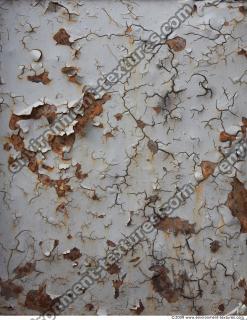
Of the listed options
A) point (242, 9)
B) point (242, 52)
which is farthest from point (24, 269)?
point (242, 9)

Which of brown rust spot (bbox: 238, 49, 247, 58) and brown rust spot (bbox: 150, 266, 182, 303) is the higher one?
brown rust spot (bbox: 238, 49, 247, 58)

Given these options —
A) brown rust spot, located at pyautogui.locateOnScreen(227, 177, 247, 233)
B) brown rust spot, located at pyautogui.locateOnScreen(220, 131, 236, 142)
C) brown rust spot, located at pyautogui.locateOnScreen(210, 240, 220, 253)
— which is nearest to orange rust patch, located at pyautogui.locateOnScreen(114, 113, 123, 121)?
brown rust spot, located at pyautogui.locateOnScreen(220, 131, 236, 142)

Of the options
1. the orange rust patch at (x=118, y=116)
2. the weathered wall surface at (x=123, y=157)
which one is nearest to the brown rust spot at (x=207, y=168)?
the weathered wall surface at (x=123, y=157)

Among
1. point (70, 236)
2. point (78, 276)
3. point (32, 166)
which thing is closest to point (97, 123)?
point (32, 166)

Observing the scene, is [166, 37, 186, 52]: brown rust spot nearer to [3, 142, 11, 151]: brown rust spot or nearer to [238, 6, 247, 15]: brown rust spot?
[238, 6, 247, 15]: brown rust spot

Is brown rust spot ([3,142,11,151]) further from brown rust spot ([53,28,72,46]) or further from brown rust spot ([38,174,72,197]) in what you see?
brown rust spot ([53,28,72,46])

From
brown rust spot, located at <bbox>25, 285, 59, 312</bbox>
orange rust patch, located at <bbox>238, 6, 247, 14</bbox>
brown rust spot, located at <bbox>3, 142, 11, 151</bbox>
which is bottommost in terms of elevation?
brown rust spot, located at <bbox>25, 285, 59, 312</bbox>

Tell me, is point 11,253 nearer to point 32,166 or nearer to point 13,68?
point 32,166

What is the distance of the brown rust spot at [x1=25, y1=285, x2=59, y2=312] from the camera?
1.81 metres

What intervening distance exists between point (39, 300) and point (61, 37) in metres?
1.06

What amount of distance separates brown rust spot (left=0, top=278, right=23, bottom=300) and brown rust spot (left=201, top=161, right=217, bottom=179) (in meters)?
0.87

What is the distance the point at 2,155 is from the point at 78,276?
573 millimetres

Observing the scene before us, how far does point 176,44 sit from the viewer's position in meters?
1.77

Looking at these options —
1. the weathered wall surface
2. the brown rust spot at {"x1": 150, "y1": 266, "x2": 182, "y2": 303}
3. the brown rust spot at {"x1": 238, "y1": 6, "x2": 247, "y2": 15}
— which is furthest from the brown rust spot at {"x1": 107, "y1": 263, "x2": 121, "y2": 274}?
the brown rust spot at {"x1": 238, "y1": 6, "x2": 247, "y2": 15}
